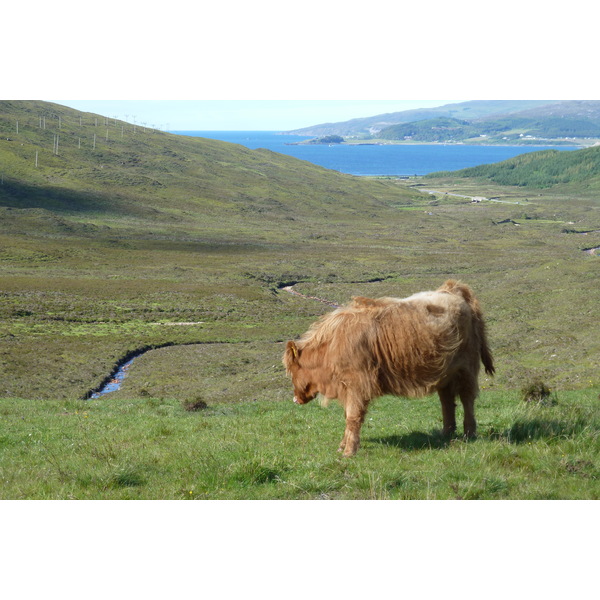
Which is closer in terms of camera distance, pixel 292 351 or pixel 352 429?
pixel 352 429

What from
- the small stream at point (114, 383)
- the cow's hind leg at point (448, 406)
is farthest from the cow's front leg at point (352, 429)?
the small stream at point (114, 383)

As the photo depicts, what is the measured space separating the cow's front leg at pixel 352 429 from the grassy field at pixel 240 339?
0.20 metres

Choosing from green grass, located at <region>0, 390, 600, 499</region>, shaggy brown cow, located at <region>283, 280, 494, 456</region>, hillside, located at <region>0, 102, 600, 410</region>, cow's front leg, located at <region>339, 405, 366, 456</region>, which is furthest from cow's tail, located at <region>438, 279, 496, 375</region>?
hillside, located at <region>0, 102, 600, 410</region>

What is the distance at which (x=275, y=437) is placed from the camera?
34.7 feet

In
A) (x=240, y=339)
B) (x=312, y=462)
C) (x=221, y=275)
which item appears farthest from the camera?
(x=221, y=275)

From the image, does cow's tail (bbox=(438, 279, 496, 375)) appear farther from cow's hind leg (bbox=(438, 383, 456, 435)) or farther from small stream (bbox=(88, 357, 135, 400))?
small stream (bbox=(88, 357, 135, 400))

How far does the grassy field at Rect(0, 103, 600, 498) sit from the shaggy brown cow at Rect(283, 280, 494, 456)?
833mm

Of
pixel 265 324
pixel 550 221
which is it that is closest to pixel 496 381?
pixel 265 324

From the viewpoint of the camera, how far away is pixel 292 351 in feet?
32.5

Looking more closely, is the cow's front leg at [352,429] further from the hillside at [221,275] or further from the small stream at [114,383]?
the small stream at [114,383]

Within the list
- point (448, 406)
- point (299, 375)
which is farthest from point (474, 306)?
point (299, 375)

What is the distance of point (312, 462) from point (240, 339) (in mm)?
47105

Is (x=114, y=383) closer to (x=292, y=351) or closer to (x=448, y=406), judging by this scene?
(x=292, y=351)

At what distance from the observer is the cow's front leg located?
8.81m
